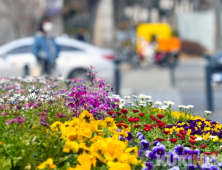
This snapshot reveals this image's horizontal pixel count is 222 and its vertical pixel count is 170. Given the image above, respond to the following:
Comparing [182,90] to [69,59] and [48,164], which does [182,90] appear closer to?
[69,59]

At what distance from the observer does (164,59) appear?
22969 mm

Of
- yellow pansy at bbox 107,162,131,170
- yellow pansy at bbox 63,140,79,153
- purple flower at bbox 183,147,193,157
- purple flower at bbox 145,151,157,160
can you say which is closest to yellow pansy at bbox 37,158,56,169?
yellow pansy at bbox 63,140,79,153

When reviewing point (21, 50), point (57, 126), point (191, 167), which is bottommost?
point (191, 167)

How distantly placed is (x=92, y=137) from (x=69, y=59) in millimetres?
9890

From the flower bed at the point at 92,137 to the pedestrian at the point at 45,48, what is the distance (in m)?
5.76

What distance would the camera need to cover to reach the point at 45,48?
1042 centimetres

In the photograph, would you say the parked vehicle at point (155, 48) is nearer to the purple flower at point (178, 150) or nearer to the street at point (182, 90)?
the street at point (182, 90)

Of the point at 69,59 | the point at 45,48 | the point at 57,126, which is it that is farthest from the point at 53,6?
the point at 57,126

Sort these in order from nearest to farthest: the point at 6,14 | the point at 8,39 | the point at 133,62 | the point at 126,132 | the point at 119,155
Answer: the point at 119,155, the point at 126,132, the point at 133,62, the point at 6,14, the point at 8,39

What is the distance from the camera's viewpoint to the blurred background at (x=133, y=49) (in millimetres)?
12992

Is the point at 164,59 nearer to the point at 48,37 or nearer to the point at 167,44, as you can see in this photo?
the point at 167,44

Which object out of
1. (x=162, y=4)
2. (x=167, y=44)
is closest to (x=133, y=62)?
(x=167, y=44)

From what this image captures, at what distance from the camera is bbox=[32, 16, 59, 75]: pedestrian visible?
33.9ft

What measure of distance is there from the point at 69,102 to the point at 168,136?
0.94 metres
